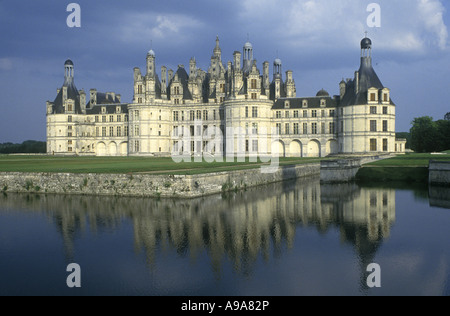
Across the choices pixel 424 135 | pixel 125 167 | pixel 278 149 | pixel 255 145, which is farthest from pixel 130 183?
pixel 424 135

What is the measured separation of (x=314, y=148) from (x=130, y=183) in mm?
44196

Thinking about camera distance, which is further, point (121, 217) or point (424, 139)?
point (424, 139)

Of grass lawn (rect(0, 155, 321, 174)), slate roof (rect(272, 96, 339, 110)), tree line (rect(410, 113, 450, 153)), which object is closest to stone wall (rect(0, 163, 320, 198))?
grass lawn (rect(0, 155, 321, 174))

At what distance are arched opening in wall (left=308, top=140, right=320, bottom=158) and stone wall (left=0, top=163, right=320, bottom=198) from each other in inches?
1382

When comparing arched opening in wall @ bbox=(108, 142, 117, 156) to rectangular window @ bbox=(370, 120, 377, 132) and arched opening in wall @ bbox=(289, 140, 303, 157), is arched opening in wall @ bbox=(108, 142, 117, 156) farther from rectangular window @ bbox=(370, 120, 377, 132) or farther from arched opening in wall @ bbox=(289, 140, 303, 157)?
rectangular window @ bbox=(370, 120, 377, 132)

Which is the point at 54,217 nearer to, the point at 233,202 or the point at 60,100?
the point at 233,202

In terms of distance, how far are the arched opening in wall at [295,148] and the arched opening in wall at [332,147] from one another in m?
4.28

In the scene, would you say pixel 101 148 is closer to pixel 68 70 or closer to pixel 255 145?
pixel 68 70

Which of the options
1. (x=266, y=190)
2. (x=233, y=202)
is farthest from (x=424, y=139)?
(x=233, y=202)

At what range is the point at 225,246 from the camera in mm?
15594

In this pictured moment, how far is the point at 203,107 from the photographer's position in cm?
7025

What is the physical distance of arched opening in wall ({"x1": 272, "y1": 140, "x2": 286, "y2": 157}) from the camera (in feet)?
219
